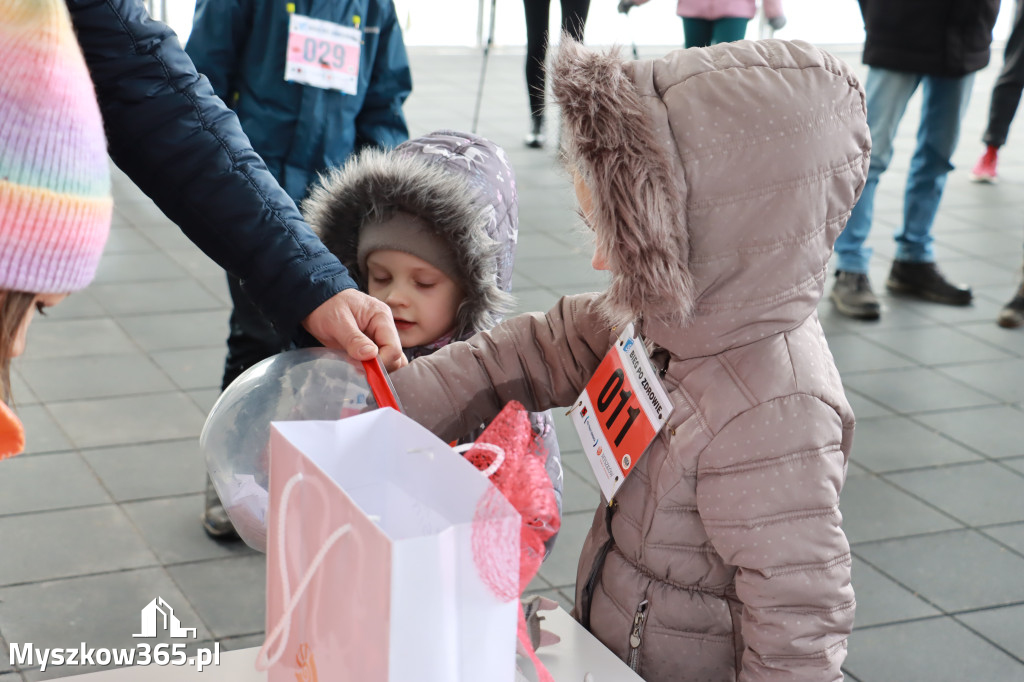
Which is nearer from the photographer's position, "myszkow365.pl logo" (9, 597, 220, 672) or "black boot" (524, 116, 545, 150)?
"myszkow365.pl logo" (9, 597, 220, 672)

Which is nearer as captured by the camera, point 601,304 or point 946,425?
point 601,304

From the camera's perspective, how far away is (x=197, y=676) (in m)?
1.28

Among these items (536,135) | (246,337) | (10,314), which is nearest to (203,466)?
(246,337)

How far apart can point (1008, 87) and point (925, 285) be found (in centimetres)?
203

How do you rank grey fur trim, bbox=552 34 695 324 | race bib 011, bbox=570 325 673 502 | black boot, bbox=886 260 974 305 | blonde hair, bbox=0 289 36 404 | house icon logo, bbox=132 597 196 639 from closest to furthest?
blonde hair, bbox=0 289 36 404 → grey fur trim, bbox=552 34 695 324 → race bib 011, bbox=570 325 673 502 → house icon logo, bbox=132 597 196 639 → black boot, bbox=886 260 974 305

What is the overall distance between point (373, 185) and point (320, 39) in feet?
2.92

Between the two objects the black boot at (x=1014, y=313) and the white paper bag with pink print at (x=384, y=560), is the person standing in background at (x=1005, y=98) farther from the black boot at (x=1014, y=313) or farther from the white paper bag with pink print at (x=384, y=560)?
the white paper bag with pink print at (x=384, y=560)

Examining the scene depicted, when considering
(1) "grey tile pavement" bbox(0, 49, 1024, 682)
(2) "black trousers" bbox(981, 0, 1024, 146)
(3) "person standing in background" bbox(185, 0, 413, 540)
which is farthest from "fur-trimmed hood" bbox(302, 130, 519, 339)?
(2) "black trousers" bbox(981, 0, 1024, 146)

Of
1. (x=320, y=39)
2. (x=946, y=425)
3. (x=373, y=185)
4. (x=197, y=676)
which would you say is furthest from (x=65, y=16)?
(x=946, y=425)

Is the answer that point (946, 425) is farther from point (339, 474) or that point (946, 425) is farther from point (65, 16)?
point (65, 16)

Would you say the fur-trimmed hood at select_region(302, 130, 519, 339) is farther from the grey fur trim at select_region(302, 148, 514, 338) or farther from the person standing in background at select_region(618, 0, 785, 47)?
the person standing in background at select_region(618, 0, 785, 47)

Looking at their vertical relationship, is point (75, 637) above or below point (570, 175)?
below

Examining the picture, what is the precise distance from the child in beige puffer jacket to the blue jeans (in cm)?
329

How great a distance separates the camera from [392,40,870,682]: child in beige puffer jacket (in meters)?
1.26
